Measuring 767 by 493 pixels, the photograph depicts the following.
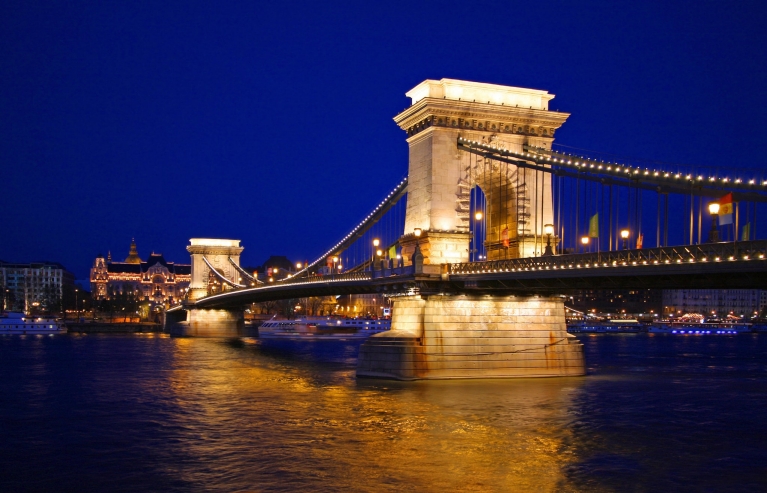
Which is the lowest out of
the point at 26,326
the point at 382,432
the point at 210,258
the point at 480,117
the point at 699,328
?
the point at 699,328

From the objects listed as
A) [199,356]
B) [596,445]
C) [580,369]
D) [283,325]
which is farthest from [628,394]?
[283,325]

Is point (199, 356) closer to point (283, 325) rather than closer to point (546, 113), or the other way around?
point (546, 113)

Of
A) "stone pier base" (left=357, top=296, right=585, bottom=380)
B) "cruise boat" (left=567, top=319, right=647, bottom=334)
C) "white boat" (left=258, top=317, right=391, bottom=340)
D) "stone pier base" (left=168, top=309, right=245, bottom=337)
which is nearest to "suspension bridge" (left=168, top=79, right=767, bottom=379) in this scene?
"stone pier base" (left=357, top=296, right=585, bottom=380)

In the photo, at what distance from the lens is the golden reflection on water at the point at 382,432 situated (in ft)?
65.4

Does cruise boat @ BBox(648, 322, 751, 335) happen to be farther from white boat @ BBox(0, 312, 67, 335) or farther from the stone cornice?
the stone cornice

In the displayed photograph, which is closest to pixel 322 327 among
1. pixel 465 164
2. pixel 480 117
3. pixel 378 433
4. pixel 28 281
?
pixel 465 164

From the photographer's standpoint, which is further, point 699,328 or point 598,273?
point 699,328

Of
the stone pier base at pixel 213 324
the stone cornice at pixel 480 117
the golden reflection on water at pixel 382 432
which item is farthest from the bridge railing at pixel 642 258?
the stone pier base at pixel 213 324

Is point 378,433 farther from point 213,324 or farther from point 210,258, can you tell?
point 210,258

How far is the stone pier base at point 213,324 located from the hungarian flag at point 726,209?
75415 millimetres

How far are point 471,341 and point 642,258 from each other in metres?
11.7

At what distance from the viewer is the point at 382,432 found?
25266mm

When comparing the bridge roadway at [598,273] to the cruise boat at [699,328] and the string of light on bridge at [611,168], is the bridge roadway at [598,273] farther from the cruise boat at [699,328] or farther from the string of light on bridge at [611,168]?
the cruise boat at [699,328]

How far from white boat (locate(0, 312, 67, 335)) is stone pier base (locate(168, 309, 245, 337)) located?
59.0 ft
